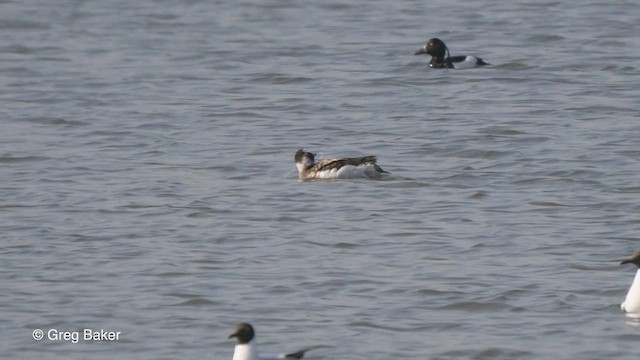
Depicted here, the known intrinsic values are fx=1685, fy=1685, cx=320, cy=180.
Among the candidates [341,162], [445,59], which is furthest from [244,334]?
[445,59]

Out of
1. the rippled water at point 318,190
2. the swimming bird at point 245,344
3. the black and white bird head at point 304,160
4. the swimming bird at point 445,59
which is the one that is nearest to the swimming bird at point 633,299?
the rippled water at point 318,190

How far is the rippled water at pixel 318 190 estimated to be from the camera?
10938 mm

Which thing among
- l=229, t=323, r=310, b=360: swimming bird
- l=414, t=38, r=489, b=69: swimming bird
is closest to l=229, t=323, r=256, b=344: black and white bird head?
l=229, t=323, r=310, b=360: swimming bird

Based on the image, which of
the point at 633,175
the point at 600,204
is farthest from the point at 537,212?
the point at 633,175

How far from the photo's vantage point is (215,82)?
22656mm

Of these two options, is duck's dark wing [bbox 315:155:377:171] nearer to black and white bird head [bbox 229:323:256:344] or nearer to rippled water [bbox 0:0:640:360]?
rippled water [bbox 0:0:640:360]

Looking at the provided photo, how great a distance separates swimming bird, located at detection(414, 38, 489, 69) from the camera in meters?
23.4

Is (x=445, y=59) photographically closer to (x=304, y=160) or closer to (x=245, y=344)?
(x=304, y=160)

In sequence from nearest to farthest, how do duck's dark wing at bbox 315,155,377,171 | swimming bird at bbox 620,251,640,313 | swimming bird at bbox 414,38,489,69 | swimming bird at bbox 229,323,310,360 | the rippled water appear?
1. swimming bird at bbox 229,323,310,360
2. swimming bird at bbox 620,251,640,313
3. the rippled water
4. duck's dark wing at bbox 315,155,377,171
5. swimming bird at bbox 414,38,489,69

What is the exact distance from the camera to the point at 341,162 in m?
15.8

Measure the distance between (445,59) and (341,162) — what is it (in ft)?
26.1

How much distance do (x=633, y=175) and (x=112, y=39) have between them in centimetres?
1198

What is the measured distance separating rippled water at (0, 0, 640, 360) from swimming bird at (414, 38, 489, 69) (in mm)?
167

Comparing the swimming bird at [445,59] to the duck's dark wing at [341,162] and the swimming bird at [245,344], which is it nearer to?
the duck's dark wing at [341,162]
